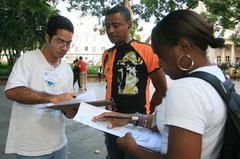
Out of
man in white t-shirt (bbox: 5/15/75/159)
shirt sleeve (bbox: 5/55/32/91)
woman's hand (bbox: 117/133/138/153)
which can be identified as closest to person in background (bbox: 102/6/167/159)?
man in white t-shirt (bbox: 5/15/75/159)

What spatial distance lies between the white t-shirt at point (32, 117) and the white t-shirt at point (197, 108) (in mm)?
1172

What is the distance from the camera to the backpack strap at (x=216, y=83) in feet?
3.93

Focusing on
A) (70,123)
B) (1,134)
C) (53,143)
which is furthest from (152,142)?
(70,123)

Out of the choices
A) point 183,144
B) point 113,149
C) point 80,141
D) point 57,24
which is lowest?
point 80,141

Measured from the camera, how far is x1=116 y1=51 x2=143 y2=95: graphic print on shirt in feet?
8.16

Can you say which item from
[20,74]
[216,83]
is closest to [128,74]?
[20,74]

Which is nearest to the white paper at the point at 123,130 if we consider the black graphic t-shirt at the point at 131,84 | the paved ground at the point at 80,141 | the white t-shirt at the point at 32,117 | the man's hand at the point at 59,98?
the man's hand at the point at 59,98

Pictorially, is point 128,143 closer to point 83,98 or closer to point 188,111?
point 188,111

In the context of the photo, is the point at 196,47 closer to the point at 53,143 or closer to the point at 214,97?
the point at 214,97

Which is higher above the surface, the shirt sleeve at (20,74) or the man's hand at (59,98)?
the shirt sleeve at (20,74)

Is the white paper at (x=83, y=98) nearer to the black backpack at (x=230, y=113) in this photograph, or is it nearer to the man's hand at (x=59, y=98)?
the man's hand at (x=59, y=98)

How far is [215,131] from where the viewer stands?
1234 millimetres

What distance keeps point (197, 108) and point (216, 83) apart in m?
0.15

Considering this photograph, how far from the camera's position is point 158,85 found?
2.56m
